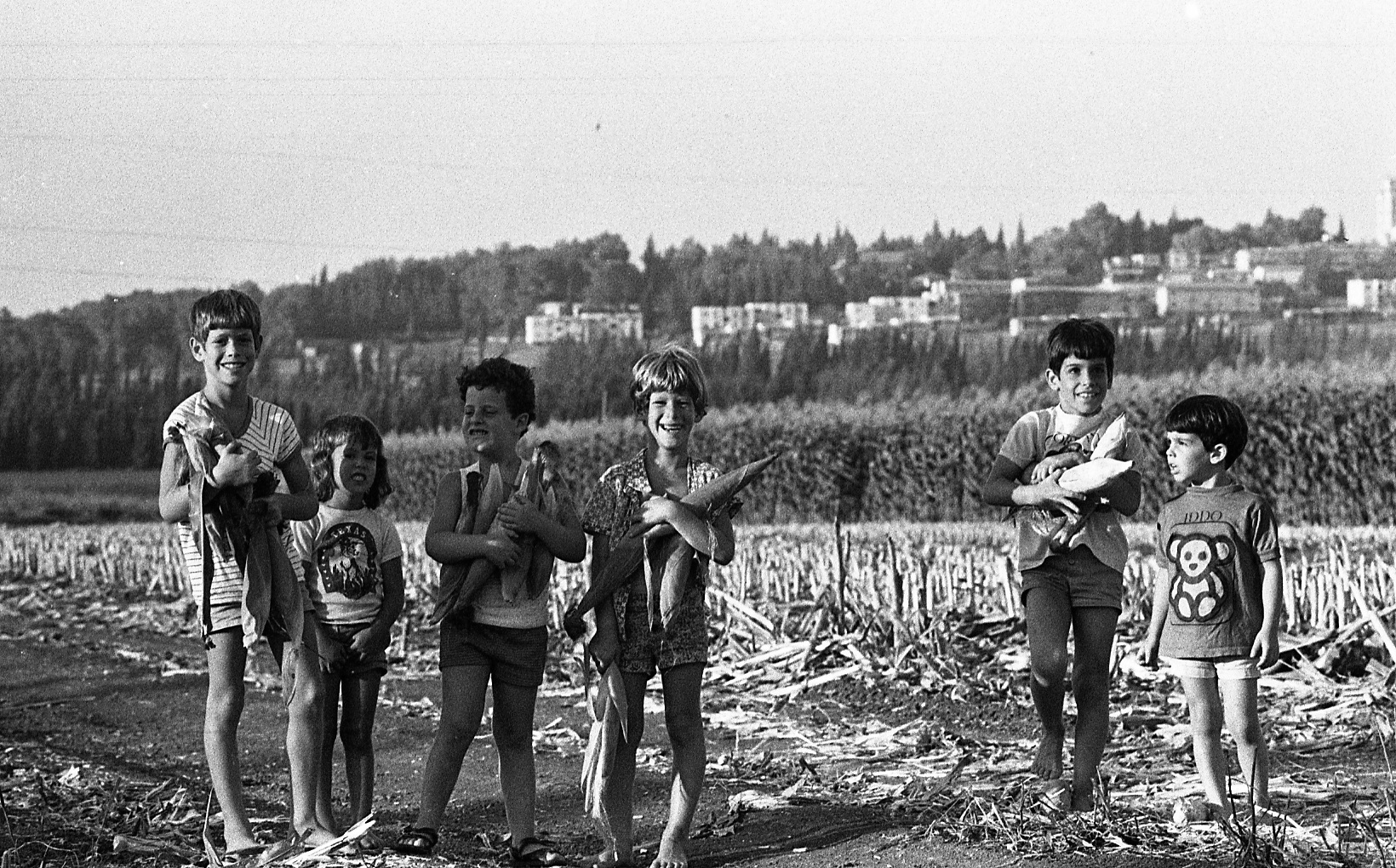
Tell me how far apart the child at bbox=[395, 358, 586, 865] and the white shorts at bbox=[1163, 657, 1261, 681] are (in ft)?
7.04

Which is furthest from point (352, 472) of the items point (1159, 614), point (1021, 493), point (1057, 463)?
point (1159, 614)

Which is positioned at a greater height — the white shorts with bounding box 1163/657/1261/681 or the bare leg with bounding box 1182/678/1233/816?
the white shorts with bounding box 1163/657/1261/681

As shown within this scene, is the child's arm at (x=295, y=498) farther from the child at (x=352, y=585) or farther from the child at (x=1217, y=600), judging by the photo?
the child at (x=1217, y=600)

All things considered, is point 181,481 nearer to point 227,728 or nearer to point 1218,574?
point 227,728

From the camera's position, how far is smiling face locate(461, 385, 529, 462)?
5344 millimetres

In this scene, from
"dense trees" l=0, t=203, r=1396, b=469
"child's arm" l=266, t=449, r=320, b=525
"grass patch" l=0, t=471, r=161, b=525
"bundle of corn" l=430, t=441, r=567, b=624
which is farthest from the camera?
"dense trees" l=0, t=203, r=1396, b=469

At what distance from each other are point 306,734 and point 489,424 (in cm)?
119

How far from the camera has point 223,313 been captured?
5168 millimetres

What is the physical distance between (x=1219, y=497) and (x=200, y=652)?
10.0 metres

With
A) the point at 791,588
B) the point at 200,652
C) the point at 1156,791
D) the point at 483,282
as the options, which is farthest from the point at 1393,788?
the point at 483,282

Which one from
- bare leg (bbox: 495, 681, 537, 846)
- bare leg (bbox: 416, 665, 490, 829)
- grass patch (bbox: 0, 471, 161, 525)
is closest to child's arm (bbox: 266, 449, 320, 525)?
bare leg (bbox: 416, 665, 490, 829)

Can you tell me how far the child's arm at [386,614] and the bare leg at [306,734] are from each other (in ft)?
0.60

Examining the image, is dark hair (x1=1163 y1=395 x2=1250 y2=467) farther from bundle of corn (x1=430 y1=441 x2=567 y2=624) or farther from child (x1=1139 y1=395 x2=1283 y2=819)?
bundle of corn (x1=430 y1=441 x2=567 y2=624)

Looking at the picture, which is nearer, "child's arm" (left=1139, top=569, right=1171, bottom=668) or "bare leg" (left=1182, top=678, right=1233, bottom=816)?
"bare leg" (left=1182, top=678, right=1233, bottom=816)
